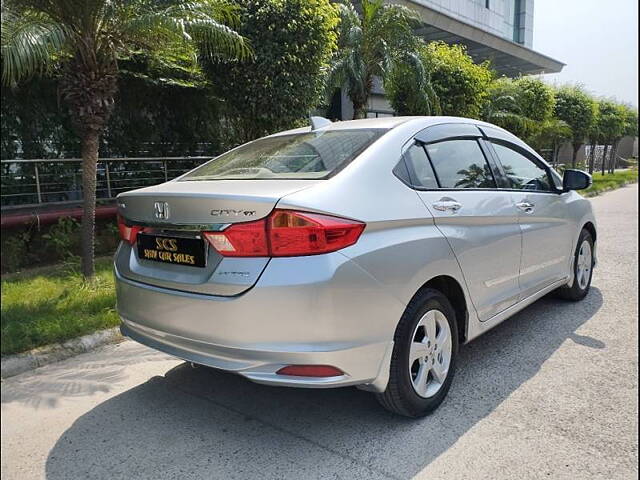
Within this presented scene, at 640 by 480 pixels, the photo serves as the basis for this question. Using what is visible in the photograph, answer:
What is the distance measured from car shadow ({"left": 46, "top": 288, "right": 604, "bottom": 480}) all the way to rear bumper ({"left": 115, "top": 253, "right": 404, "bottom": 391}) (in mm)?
390

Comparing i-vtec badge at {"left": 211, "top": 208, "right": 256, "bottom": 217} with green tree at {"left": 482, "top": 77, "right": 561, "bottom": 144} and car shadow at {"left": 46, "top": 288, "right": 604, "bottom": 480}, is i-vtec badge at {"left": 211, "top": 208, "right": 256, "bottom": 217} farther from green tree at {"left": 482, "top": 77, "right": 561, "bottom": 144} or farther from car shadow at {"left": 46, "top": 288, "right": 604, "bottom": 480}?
green tree at {"left": 482, "top": 77, "right": 561, "bottom": 144}

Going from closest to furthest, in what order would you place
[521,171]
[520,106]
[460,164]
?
1. [460,164]
2. [521,171]
3. [520,106]

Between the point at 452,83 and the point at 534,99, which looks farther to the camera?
the point at 534,99

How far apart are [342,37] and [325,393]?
8.39 meters

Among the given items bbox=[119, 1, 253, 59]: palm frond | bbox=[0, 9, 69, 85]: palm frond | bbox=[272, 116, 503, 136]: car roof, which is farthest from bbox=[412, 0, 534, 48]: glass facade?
bbox=[272, 116, 503, 136]: car roof

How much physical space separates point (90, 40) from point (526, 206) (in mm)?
4465

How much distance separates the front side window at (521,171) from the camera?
3855mm

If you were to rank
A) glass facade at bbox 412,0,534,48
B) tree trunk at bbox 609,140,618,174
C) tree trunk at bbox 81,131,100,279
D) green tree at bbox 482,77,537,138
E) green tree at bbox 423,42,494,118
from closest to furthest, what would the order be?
tree trunk at bbox 81,131,100,279 → green tree at bbox 423,42,494,118 → green tree at bbox 482,77,537,138 → glass facade at bbox 412,0,534,48 → tree trunk at bbox 609,140,618,174

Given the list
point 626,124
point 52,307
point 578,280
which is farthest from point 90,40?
point 626,124

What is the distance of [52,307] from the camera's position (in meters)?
4.66

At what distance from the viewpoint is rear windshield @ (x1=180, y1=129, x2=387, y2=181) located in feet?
8.98

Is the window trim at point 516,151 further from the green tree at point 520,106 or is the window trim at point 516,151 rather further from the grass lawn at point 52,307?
the green tree at point 520,106

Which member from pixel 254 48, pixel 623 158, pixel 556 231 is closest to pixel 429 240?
pixel 556 231

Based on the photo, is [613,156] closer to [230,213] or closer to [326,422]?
[326,422]
